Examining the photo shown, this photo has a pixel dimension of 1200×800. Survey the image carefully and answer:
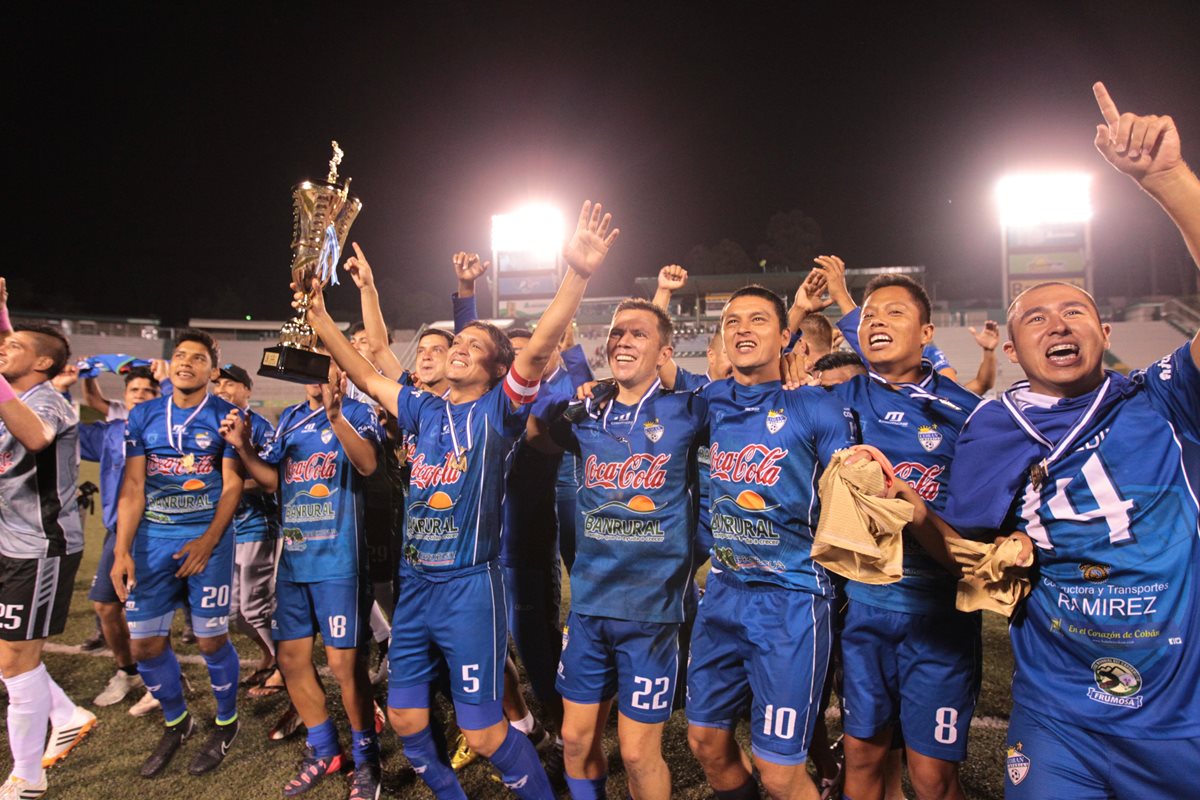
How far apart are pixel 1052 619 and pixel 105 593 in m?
5.38

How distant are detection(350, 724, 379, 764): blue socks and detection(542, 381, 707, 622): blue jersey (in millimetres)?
1375

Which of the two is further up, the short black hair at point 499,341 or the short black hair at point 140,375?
the short black hair at point 499,341

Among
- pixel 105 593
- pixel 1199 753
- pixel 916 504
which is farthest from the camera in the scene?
pixel 105 593

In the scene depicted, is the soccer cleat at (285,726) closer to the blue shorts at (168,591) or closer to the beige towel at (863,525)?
the blue shorts at (168,591)

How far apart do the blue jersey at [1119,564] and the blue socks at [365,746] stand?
9.47 feet

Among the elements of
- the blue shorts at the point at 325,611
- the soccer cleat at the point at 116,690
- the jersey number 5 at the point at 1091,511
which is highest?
the jersey number 5 at the point at 1091,511

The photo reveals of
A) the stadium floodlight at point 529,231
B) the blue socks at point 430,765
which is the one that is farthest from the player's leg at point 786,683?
the stadium floodlight at point 529,231

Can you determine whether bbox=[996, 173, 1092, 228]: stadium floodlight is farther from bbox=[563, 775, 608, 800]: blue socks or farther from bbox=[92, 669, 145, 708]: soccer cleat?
bbox=[92, 669, 145, 708]: soccer cleat

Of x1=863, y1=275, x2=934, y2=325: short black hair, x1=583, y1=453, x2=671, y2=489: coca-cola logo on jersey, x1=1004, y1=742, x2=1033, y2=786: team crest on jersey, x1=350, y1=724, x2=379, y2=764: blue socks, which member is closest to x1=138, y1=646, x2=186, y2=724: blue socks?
x1=350, y1=724, x2=379, y2=764: blue socks

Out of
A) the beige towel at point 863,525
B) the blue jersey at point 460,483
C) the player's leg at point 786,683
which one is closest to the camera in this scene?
the beige towel at point 863,525

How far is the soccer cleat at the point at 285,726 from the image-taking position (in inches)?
160

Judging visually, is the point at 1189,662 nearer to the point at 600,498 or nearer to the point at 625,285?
the point at 600,498

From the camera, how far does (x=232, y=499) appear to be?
13.4ft

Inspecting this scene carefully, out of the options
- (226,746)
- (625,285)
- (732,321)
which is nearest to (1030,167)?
(732,321)
